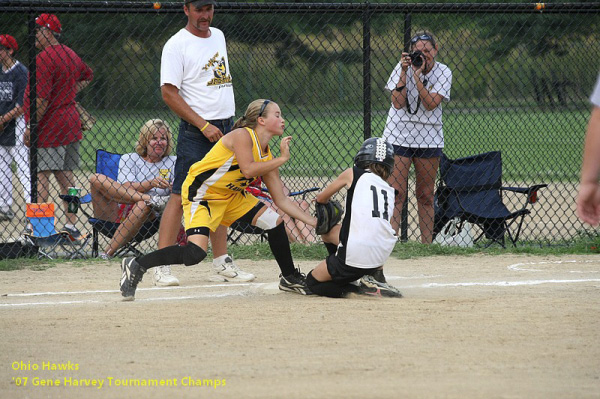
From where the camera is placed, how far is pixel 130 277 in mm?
5504

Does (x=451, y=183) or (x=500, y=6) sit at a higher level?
(x=500, y=6)

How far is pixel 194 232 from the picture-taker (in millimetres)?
5691

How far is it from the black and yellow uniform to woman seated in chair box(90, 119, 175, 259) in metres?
1.54

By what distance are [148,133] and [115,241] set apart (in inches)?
41.4

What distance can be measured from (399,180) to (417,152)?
0.30m

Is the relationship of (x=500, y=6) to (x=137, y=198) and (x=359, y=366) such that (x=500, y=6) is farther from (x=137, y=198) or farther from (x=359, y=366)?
(x=359, y=366)

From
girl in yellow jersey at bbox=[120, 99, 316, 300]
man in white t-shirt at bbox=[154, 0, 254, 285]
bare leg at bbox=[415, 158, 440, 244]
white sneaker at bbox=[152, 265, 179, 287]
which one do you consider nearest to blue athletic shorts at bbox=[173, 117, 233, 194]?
man in white t-shirt at bbox=[154, 0, 254, 285]

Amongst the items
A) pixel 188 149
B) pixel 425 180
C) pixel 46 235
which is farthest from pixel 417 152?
pixel 46 235

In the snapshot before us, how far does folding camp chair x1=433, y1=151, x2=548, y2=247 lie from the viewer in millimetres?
7922

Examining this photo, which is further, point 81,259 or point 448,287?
point 81,259

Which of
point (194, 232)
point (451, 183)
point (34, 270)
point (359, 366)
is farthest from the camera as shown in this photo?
point (451, 183)

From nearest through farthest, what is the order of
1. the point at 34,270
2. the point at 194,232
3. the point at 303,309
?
1. the point at 303,309
2. the point at 194,232
3. the point at 34,270

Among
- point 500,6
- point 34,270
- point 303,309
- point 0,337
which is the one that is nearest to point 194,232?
point 303,309

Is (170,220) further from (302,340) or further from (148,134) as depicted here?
(302,340)
